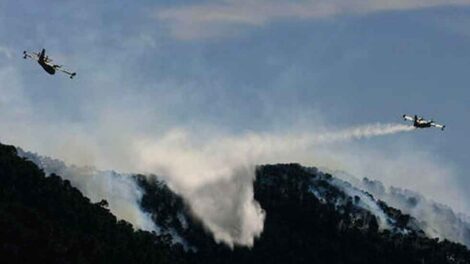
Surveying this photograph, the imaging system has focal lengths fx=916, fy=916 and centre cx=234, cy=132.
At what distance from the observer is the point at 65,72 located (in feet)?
652
